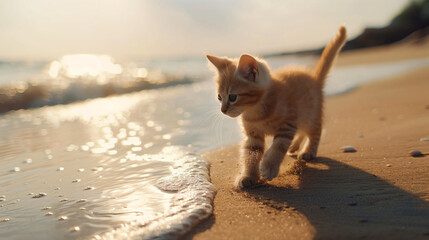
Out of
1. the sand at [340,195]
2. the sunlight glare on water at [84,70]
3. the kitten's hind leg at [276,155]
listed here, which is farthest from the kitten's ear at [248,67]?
the sunlight glare on water at [84,70]

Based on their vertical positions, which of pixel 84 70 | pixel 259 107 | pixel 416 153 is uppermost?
pixel 84 70

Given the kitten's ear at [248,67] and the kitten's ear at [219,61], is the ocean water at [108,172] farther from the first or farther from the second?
the kitten's ear at [248,67]

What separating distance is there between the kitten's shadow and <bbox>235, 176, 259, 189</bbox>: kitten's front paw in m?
0.06

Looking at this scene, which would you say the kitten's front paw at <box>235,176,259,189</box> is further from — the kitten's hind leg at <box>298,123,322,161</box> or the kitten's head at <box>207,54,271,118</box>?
the kitten's hind leg at <box>298,123,322,161</box>

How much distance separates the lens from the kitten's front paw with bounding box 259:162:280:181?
234cm

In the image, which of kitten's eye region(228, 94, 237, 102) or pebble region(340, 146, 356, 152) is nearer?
kitten's eye region(228, 94, 237, 102)

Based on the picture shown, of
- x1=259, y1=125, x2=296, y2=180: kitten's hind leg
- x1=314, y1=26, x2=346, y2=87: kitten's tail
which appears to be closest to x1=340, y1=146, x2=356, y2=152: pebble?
x1=314, y1=26, x2=346, y2=87: kitten's tail

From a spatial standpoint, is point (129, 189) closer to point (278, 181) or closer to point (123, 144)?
point (278, 181)

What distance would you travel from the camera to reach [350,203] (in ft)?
6.35

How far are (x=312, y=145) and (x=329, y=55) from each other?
971 millimetres

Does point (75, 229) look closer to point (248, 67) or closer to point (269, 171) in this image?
point (269, 171)

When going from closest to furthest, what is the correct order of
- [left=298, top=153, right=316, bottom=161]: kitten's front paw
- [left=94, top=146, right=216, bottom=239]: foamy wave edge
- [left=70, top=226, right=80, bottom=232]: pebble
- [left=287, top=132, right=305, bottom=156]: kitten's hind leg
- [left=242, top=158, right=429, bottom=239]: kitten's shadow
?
[left=242, top=158, right=429, bottom=239]: kitten's shadow → [left=94, top=146, right=216, bottom=239]: foamy wave edge → [left=70, top=226, right=80, bottom=232]: pebble → [left=298, top=153, right=316, bottom=161]: kitten's front paw → [left=287, top=132, right=305, bottom=156]: kitten's hind leg

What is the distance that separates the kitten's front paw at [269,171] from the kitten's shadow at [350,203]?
0.26 ft

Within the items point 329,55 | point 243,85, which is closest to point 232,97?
point 243,85
